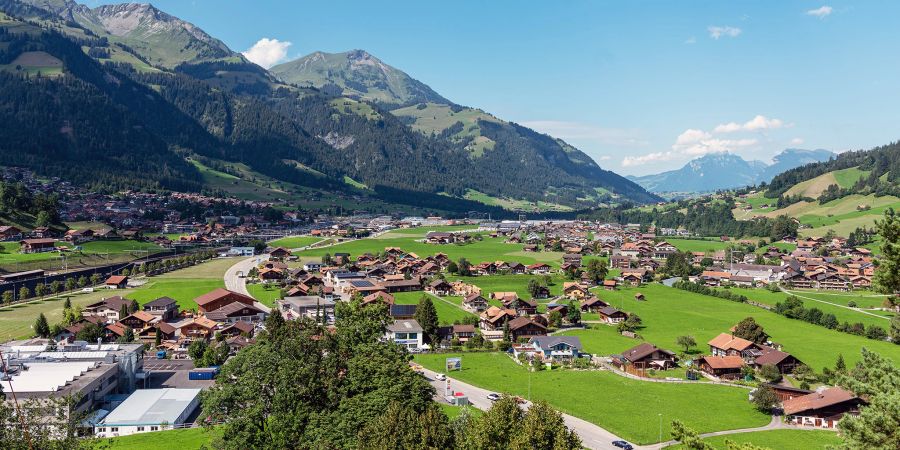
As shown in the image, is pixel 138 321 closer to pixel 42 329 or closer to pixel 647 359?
pixel 42 329

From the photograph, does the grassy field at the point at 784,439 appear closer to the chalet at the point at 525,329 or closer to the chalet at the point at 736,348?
the chalet at the point at 736,348

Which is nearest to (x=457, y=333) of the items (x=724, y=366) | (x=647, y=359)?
(x=647, y=359)

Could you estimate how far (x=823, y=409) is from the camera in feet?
120

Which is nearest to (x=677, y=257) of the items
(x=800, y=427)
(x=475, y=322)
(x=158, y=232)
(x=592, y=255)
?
(x=592, y=255)

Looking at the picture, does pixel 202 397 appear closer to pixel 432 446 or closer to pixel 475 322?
pixel 432 446

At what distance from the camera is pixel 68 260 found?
93.6m

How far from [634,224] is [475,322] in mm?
144341

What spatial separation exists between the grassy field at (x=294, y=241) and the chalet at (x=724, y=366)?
3690 inches

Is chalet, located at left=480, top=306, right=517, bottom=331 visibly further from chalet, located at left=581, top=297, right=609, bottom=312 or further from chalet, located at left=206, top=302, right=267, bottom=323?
chalet, located at left=206, top=302, right=267, bottom=323

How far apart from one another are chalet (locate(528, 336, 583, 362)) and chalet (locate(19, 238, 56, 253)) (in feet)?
276

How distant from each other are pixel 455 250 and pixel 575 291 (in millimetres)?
48667

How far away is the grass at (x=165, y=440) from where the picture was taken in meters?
32.0

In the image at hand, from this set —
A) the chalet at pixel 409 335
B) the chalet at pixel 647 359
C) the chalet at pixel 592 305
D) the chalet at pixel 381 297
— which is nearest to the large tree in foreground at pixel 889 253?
the chalet at pixel 647 359

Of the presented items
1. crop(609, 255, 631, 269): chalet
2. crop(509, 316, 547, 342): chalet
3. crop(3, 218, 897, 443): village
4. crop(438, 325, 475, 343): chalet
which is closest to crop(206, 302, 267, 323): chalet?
crop(3, 218, 897, 443): village
